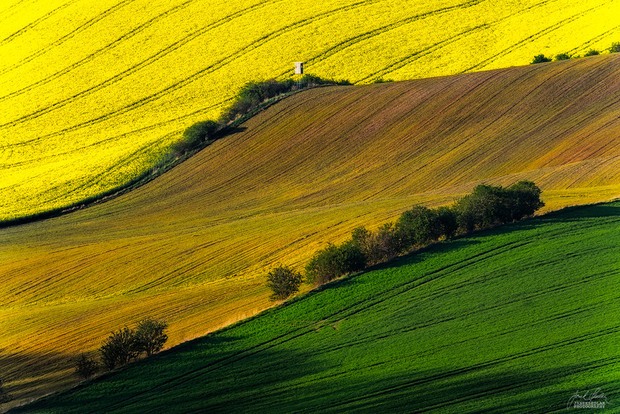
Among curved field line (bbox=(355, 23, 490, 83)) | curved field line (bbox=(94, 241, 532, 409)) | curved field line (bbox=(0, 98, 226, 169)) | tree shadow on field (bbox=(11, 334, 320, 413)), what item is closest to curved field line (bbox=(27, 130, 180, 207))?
curved field line (bbox=(0, 98, 226, 169))

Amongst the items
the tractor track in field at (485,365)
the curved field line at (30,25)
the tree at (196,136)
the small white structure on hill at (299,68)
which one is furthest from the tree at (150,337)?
the curved field line at (30,25)

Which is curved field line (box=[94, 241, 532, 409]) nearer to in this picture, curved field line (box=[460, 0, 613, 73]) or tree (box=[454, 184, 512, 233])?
tree (box=[454, 184, 512, 233])

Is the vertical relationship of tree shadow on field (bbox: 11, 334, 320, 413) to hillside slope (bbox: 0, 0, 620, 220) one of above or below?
below

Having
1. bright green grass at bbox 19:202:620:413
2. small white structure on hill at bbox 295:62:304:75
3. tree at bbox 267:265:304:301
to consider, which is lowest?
bright green grass at bbox 19:202:620:413

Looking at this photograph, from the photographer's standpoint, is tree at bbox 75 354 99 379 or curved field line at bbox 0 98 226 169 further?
curved field line at bbox 0 98 226 169

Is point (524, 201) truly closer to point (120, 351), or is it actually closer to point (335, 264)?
point (335, 264)

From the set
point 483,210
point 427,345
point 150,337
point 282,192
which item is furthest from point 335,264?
point 282,192

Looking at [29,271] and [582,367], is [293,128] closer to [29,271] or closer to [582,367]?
[29,271]

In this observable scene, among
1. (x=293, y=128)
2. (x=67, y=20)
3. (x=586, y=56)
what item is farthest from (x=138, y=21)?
(x=586, y=56)
